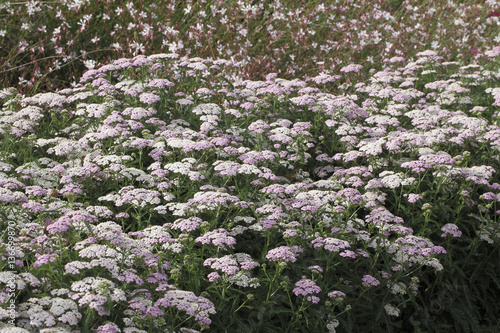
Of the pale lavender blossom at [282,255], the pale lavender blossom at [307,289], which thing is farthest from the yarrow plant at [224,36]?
the pale lavender blossom at [307,289]

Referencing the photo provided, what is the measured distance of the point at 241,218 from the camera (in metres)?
3.74

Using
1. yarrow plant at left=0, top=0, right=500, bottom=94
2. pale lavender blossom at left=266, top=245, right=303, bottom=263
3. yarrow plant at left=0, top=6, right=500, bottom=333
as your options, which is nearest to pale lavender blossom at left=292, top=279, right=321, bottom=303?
yarrow plant at left=0, top=6, right=500, bottom=333

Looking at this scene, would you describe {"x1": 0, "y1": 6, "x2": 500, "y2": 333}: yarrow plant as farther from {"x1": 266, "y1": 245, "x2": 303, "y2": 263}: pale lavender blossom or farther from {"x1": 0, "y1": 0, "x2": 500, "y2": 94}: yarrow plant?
{"x1": 0, "y1": 0, "x2": 500, "y2": 94}: yarrow plant

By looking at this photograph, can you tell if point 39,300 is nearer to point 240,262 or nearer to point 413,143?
point 240,262

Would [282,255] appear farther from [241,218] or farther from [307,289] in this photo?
[241,218]

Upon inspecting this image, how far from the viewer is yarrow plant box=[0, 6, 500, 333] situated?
2.86 m

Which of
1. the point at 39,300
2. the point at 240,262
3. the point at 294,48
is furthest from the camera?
the point at 294,48

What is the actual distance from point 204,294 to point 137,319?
1.88ft

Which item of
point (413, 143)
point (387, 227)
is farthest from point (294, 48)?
point (387, 227)

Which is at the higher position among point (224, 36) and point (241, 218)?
point (224, 36)

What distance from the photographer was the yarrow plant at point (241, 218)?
113 inches

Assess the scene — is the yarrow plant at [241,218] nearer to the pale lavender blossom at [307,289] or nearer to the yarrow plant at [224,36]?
the pale lavender blossom at [307,289]

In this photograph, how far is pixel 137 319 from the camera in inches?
100

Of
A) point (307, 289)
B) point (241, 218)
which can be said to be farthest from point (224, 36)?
point (307, 289)
